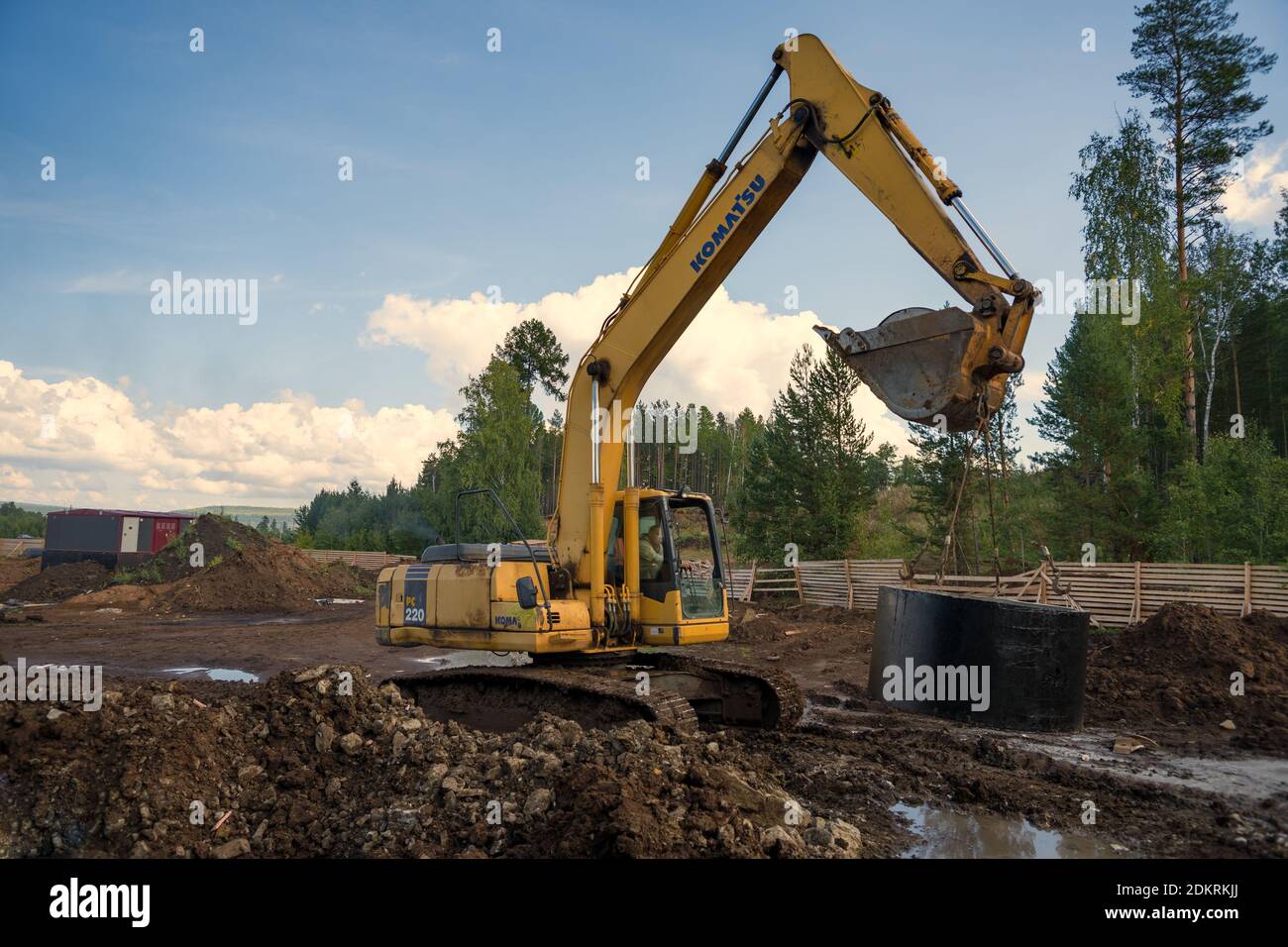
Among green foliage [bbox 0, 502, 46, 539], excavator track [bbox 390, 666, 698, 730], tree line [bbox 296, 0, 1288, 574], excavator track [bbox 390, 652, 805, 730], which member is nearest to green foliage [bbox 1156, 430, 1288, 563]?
tree line [bbox 296, 0, 1288, 574]

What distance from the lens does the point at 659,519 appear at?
26.7 feet

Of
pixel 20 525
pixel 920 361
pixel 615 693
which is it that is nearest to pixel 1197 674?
pixel 920 361

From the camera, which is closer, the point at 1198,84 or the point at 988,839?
the point at 988,839

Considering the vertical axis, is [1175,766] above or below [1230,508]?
below

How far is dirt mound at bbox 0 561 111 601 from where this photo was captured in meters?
24.0

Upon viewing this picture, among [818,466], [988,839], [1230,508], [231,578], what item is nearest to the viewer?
[988,839]

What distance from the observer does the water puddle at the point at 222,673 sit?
12680mm

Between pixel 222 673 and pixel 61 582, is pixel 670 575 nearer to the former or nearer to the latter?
pixel 222 673

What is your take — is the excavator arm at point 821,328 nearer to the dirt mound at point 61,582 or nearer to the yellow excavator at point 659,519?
the yellow excavator at point 659,519

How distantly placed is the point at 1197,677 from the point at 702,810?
27.6 ft

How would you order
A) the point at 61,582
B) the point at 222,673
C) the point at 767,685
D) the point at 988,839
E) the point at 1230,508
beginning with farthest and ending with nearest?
the point at 61,582 < the point at 1230,508 < the point at 222,673 < the point at 767,685 < the point at 988,839

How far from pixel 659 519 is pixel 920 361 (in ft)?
9.22

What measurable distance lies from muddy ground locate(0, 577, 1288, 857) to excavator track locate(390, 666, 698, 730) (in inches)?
21.3

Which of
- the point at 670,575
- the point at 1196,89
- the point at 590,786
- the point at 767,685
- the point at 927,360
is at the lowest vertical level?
the point at 767,685
